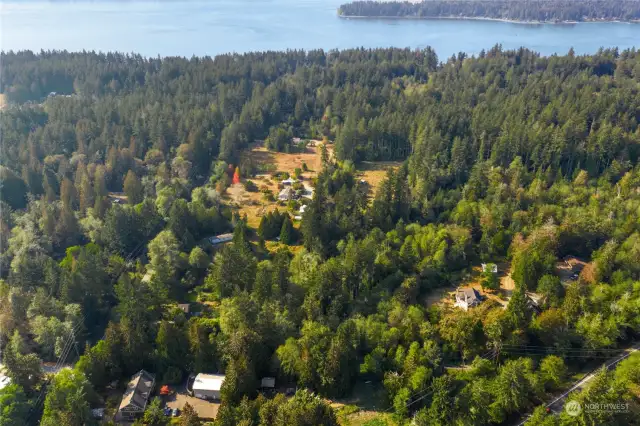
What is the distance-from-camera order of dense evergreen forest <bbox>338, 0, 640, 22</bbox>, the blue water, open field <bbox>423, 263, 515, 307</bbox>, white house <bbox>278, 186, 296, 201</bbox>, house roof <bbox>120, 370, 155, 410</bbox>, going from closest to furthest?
house roof <bbox>120, 370, 155, 410</bbox>, open field <bbox>423, 263, 515, 307</bbox>, white house <bbox>278, 186, 296, 201</bbox>, the blue water, dense evergreen forest <bbox>338, 0, 640, 22</bbox>

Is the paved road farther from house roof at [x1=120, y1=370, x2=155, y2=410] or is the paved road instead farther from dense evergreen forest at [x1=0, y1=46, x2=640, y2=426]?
house roof at [x1=120, y1=370, x2=155, y2=410]

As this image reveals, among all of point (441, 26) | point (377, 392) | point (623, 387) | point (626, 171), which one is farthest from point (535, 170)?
point (441, 26)

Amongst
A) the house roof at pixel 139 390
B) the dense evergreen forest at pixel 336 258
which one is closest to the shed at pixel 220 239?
the dense evergreen forest at pixel 336 258

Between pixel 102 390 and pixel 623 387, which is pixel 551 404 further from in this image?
pixel 102 390

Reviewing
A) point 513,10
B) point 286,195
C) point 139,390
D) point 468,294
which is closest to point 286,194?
point 286,195

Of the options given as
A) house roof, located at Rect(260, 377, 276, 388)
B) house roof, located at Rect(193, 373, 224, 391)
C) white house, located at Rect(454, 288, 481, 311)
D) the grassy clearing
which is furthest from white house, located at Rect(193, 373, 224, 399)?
the grassy clearing

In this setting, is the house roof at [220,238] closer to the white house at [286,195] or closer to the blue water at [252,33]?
the white house at [286,195]

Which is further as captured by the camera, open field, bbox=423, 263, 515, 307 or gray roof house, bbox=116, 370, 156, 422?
open field, bbox=423, 263, 515, 307
